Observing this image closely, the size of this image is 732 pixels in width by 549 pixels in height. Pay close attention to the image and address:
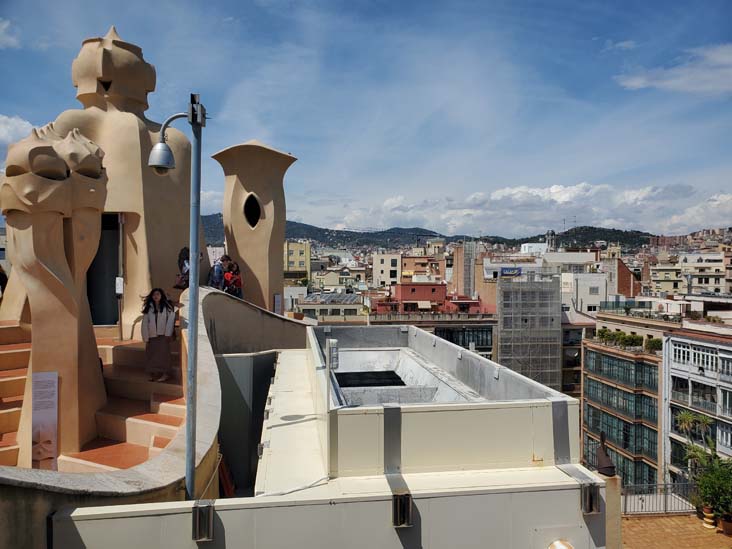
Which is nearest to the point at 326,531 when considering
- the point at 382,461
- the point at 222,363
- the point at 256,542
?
the point at 256,542

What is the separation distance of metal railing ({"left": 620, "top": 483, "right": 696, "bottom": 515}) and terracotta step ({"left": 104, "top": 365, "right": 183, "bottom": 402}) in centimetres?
1362

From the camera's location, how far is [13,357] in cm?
1052

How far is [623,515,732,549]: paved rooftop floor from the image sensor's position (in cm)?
1461

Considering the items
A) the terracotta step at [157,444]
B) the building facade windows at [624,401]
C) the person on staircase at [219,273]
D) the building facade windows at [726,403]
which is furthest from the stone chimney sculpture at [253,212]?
the building facade windows at [624,401]

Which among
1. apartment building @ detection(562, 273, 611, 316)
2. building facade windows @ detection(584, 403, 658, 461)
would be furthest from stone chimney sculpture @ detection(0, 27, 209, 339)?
apartment building @ detection(562, 273, 611, 316)

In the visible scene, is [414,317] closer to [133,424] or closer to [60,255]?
[133,424]

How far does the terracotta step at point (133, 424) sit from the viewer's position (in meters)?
8.84

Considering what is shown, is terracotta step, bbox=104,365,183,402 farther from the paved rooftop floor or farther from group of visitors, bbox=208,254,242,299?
the paved rooftop floor

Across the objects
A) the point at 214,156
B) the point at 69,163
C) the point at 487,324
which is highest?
the point at 214,156

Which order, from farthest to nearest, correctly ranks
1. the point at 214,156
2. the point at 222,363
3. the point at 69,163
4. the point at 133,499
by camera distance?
the point at 214,156 < the point at 222,363 < the point at 69,163 < the point at 133,499

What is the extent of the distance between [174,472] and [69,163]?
5.73 m

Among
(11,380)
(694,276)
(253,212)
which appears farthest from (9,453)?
(694,276)

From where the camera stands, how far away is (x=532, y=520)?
5910mm

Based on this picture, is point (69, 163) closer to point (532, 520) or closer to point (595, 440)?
point (532, 520)
